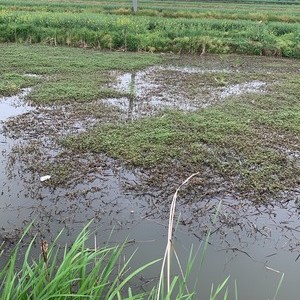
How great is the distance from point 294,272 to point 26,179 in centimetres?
290

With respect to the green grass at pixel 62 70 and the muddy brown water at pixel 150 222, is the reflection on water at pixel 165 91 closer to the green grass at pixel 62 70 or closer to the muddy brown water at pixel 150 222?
the green grass at pixel 62 70

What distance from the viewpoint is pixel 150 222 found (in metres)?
4.05

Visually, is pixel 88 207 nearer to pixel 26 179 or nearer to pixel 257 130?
pixel 26 179

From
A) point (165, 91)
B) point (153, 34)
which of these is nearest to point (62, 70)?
point (165, 91)

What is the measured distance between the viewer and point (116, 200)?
4.42 meters

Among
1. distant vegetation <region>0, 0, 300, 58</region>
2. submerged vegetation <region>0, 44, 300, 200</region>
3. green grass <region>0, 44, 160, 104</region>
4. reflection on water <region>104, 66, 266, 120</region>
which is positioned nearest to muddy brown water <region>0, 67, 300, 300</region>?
submerged vegetation <region>0, 44, 300, 200</region>

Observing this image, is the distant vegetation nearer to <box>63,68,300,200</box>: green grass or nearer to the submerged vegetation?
the submerged vegetation

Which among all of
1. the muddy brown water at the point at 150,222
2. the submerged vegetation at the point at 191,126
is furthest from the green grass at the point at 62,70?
the muddy brown water at the point at 150,222

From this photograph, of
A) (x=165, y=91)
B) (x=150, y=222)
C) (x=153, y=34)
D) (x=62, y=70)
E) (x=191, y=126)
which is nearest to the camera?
(x=150, y=222)

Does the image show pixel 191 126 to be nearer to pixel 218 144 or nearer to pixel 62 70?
pixel 218 144

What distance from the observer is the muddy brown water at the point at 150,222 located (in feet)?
11.3

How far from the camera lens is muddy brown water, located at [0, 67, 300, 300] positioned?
344cm

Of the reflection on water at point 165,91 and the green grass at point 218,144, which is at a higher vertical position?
the reflection on water at point 165,91

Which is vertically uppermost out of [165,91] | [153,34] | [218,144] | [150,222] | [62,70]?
[153,34]
